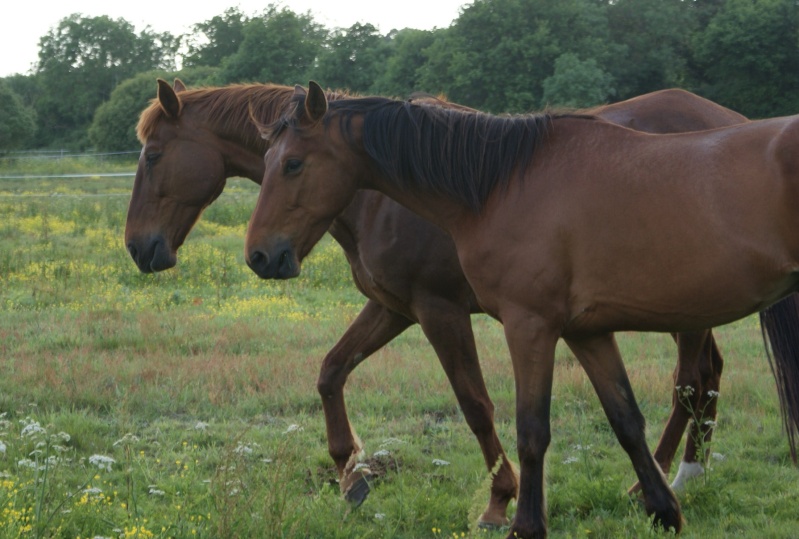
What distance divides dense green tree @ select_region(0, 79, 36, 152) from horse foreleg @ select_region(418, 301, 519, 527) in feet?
152

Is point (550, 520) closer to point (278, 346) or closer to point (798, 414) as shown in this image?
point (798, 414)

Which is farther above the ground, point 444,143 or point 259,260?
point 444,143

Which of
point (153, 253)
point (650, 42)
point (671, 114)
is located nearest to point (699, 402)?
point (671, 114)

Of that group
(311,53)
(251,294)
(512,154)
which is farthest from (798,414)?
(311,53)

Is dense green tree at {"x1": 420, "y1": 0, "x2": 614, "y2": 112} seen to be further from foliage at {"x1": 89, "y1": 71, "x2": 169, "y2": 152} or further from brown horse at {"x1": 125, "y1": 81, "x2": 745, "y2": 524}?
brown horse at {"x1": 125, "y1": 81, "x2": 745, "y2": 524}

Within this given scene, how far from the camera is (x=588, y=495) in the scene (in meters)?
4.65

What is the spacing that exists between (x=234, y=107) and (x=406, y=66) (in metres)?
49.8

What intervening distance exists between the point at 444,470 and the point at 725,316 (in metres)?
2.13

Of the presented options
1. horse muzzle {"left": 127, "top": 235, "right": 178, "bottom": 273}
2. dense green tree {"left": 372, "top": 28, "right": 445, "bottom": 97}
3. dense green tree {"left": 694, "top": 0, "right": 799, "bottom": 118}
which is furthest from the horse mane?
dense green tree {"left": 372, "top": 28, "right": 445, "bottom": 97}

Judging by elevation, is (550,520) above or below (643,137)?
below

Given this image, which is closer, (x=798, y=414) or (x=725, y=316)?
(x=725, y=316)

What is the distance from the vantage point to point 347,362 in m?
5.36

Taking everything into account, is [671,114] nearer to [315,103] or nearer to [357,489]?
[315,103]

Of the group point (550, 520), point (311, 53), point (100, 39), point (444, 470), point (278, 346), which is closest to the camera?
point (550, 520)
